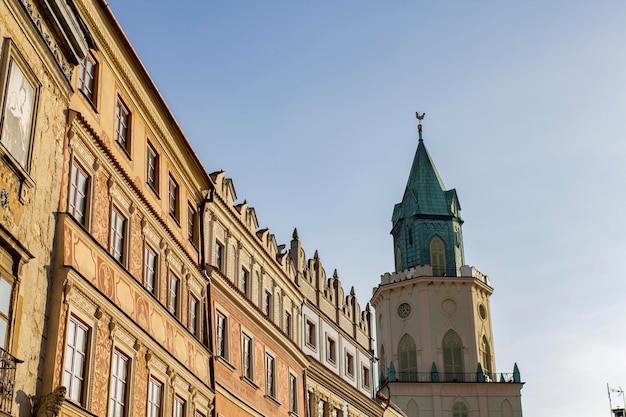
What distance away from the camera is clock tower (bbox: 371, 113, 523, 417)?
232ft

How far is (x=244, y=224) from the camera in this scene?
2906 centimetres

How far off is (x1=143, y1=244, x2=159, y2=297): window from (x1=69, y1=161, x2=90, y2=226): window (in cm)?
331

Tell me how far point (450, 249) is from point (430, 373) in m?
11.3

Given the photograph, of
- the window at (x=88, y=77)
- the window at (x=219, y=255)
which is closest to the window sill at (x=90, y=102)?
the window at (x=88, y=77)

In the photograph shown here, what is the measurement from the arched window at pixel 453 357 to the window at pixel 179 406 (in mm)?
51790

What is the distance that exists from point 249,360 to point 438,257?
51.2m

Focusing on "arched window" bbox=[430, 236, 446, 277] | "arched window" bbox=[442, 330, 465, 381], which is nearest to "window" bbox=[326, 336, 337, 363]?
"arched window" bbox=[442, 330, 465, 381]

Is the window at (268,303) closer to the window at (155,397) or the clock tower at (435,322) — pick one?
the window at (155,397)

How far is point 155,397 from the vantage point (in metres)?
20.3

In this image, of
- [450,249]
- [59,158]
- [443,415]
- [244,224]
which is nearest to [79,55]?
[59,158]

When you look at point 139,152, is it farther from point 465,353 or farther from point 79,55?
point 465,353

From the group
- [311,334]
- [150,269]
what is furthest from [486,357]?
[150,269]

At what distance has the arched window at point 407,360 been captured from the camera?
72.2m

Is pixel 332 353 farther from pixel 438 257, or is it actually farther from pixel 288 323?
pixel 438 257
